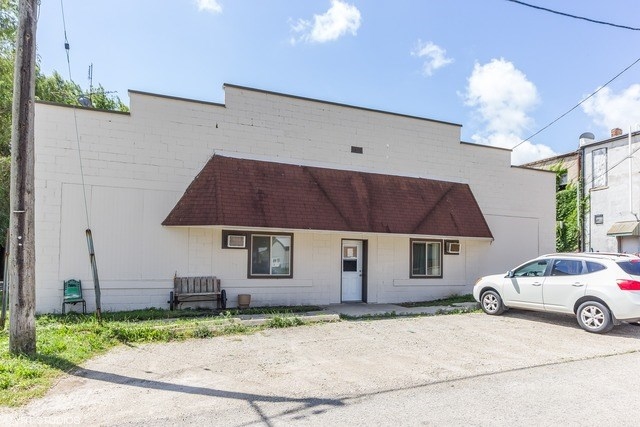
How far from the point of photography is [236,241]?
12844mm

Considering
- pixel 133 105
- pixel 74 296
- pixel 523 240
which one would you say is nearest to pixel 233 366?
pixel 74 296

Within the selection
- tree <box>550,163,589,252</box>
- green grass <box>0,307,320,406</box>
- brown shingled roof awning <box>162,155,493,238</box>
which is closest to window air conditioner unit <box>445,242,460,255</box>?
brown shingled roof awning <box>162,155,493,238</box>

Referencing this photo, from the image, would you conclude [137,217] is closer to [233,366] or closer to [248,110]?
[248,110]

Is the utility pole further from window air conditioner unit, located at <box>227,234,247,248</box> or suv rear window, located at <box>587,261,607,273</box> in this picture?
suv rear window, located at <box>587,261,607,273</box>

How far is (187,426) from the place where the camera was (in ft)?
15.9

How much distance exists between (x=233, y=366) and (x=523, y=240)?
14.0m

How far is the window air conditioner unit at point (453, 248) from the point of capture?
621 inches

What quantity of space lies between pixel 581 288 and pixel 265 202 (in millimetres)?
8094

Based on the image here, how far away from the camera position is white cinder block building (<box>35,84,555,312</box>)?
1154 cm

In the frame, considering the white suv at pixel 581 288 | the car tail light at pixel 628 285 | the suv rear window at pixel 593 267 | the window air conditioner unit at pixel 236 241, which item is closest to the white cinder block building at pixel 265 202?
the window air conditioner unit at pixel 236 241

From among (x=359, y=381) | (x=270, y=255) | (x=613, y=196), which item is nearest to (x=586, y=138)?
(x=613, y=196)

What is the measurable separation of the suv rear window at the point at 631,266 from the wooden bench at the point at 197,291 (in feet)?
31.7

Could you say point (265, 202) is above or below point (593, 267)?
above

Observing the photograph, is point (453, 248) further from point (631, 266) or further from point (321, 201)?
point (631, 266)
